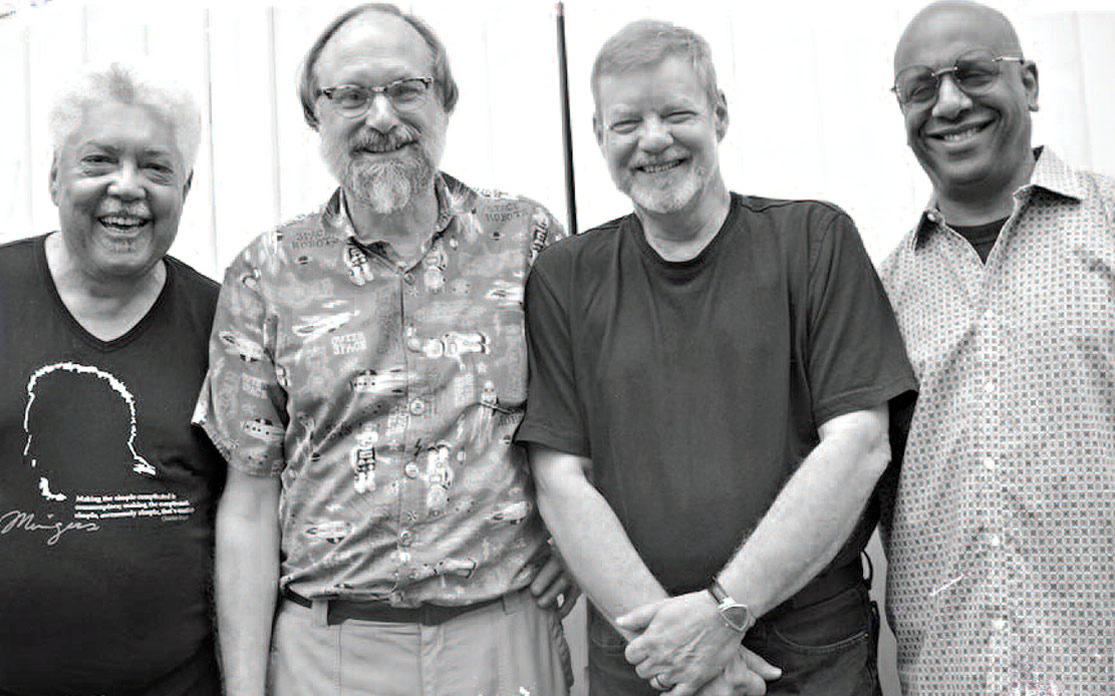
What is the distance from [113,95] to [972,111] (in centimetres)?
169

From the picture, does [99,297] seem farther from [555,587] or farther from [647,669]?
[647,669]

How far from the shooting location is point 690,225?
1.86 metres

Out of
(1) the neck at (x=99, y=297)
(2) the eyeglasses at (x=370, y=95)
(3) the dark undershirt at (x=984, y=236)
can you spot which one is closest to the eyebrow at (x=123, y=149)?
(1) the neck at (x=99, y=297)

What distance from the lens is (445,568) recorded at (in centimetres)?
183

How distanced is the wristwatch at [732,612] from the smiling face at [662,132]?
682mm

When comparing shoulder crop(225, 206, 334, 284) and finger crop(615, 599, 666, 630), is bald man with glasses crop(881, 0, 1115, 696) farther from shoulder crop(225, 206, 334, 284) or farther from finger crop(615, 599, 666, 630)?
shoulder crop(225, 206, 334, 284)

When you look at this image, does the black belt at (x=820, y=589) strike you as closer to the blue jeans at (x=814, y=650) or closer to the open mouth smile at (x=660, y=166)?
the blue jeans at (x=814, y=650)

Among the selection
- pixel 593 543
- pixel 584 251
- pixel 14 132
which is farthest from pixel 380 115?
pixel 14 132

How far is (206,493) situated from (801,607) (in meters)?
1.18

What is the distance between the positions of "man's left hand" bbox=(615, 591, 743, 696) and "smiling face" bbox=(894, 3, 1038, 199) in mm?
976

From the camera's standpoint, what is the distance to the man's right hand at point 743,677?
1.66 metres

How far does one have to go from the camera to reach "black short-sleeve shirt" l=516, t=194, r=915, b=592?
5.67 feet

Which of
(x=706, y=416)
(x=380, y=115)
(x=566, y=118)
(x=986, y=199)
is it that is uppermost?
(x=566, y=118)

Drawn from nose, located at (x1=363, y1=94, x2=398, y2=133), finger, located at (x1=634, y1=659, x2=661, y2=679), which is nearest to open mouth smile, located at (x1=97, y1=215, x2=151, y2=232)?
nose, located at (x1=363, y1=94, x2=398, y2=133)
